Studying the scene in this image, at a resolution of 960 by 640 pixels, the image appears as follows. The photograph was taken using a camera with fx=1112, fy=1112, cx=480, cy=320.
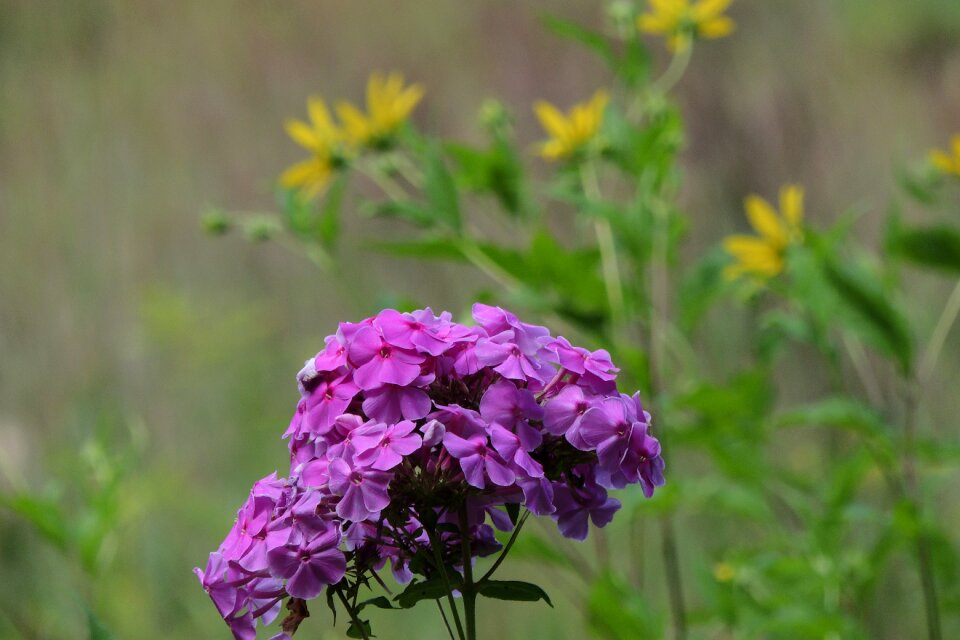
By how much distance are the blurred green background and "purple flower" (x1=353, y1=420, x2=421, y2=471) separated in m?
0.98

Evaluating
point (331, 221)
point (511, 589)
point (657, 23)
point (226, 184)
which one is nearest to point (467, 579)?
point (511, 589)

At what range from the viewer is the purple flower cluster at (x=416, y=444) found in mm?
365

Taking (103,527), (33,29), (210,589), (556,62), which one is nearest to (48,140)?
(33,29)

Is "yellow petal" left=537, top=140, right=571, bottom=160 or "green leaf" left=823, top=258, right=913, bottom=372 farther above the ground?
"yellow petal" left=537, top=140, right=571, bottom=160

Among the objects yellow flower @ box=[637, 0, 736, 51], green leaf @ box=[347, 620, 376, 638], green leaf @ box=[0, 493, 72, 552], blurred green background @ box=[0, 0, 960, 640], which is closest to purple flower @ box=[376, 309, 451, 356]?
green leaf @ box=[347, 620, 376, 638]

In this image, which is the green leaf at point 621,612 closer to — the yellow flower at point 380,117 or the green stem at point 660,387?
the green stem at point 660,387

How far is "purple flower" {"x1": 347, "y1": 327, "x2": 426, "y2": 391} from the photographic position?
372 millimetres

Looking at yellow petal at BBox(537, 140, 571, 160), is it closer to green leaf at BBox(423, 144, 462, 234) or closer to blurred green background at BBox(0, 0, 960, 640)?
green leaf at BBox(423, 144, 462, 234)

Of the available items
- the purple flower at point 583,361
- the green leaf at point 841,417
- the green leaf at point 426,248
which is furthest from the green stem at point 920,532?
the purple flower at point 583,361

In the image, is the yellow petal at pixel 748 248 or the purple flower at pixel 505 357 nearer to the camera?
the purple flower at pixel 505 357

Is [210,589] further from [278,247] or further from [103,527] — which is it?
[278,247]

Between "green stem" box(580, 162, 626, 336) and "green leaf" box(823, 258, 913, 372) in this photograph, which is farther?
"green stem" box(580, 162, 626, 336)

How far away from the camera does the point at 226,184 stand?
198cm

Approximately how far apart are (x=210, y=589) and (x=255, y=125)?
174 centimetres
